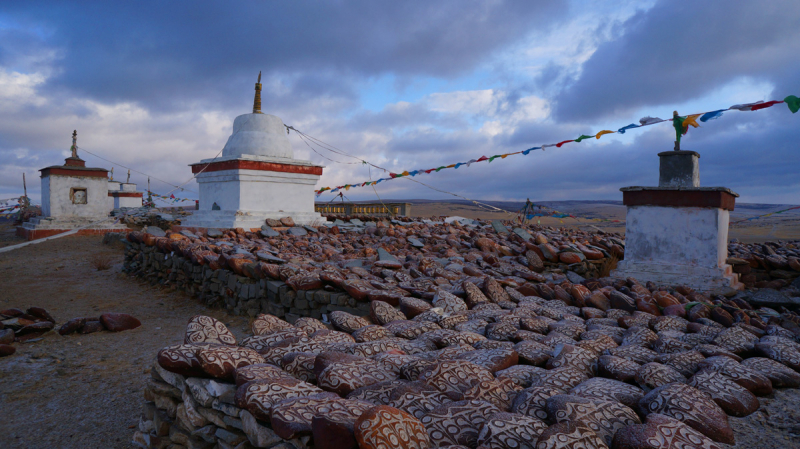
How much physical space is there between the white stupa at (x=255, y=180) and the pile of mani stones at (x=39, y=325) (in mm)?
4778

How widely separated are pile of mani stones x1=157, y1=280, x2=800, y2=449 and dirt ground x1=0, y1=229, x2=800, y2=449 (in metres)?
0.16

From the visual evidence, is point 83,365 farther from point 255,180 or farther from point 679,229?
point 255,180

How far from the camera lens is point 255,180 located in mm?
10523

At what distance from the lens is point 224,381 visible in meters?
2.11

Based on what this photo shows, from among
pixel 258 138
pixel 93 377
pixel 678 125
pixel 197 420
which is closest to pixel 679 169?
pixel 678 125

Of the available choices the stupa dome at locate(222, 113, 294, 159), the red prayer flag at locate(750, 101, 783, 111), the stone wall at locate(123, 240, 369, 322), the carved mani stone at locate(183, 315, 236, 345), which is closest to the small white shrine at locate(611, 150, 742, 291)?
the red prayer flag at locate(750, 101, 783, 111)

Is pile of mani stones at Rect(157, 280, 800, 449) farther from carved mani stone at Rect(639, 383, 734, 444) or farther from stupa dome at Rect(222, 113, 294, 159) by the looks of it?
stupa dome at Rect(222, 113, 294, 159)

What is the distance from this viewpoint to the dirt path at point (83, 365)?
295 cm

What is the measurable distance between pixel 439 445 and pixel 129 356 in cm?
394

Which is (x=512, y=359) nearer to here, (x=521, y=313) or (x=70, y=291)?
(x=521, y=313)

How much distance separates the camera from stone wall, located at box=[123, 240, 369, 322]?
470 cm

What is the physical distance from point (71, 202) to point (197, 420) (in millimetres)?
17401

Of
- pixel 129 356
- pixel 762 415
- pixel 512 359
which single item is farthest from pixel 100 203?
pixel 762 415

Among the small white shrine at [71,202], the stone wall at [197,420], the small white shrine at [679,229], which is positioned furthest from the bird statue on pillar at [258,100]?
the stone wall at [197,420]
